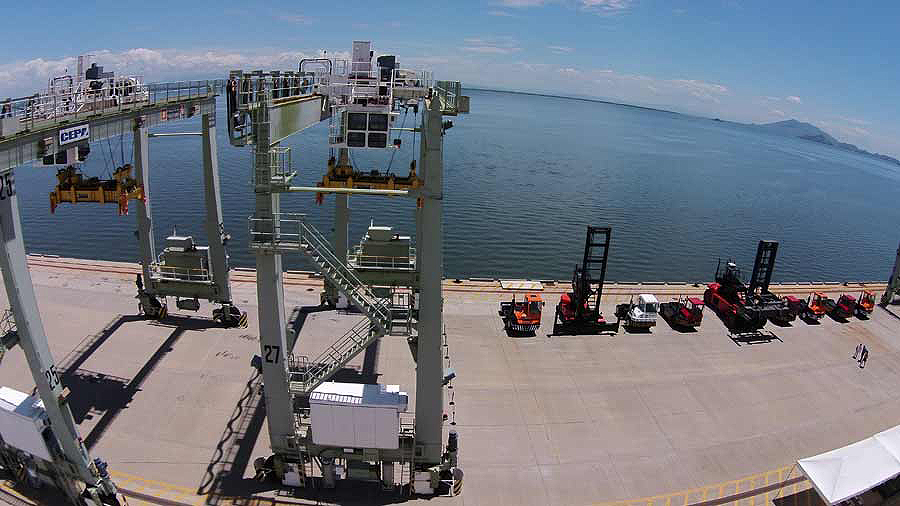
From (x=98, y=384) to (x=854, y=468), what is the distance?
2843 centimetres

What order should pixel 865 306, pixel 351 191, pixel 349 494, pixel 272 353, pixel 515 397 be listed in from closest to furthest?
pixel 351 191 → pixel 272 353 → pixel 349 494 → pixel 515 397 → pixel 865 306

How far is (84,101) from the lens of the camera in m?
20.6

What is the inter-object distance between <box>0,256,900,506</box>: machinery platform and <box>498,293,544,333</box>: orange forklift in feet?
2.50

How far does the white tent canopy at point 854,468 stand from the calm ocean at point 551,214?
1182 inches

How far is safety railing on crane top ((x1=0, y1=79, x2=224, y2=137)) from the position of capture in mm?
15750

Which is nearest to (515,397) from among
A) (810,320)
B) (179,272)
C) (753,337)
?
(753,337)

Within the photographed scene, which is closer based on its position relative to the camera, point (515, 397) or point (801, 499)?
point (801, 499)

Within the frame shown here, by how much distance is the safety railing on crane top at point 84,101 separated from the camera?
1575 cm

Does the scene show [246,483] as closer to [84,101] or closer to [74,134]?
[74,134]

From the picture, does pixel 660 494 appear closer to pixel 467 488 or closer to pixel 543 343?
pixel 467 488

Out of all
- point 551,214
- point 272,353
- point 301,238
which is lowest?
point 551,214

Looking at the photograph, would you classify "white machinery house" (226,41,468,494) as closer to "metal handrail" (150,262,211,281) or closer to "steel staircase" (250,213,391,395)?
"steel staircase" (250,213,391,395)

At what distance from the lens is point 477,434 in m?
19.9

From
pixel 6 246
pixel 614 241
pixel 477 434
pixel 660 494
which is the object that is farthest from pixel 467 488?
pixel 614 241
